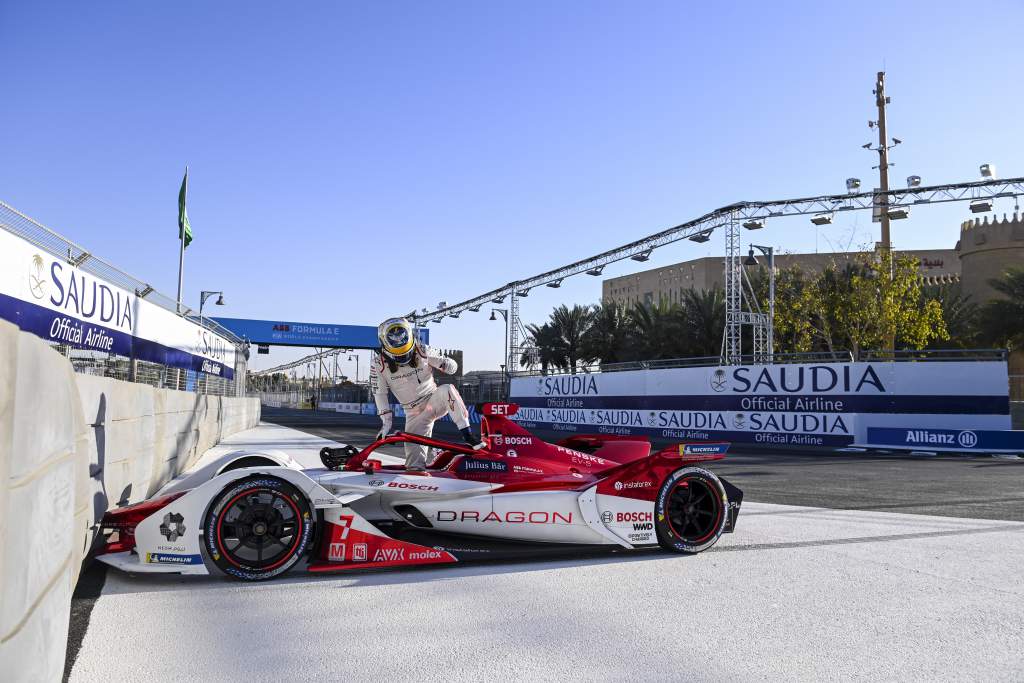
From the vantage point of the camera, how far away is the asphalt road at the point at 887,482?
7949mm

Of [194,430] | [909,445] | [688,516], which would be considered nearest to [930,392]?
[909,445]

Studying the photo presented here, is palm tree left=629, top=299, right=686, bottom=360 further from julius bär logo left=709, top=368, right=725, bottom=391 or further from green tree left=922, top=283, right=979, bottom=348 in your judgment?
julius bär logo left=709, top=368, right=725, bottom=391

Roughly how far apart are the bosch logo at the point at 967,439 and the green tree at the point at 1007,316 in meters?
16.9

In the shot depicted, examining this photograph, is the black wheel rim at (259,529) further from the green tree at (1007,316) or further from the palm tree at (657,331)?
the palm tree at (657,331)

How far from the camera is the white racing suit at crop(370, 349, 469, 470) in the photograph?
697 centimetres

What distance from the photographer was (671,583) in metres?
4.32

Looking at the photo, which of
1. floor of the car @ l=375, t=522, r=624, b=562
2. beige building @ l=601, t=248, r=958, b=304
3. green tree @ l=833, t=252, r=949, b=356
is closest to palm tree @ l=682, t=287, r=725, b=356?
beige building @ l=601, t=248, r=958, b=304

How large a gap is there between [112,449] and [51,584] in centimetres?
335

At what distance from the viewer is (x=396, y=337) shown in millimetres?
6703

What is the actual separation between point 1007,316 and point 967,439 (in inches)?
674

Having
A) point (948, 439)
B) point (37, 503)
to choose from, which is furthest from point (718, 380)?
point (37, 503)

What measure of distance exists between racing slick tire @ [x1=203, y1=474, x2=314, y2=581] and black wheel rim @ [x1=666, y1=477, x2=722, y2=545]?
8.82ft

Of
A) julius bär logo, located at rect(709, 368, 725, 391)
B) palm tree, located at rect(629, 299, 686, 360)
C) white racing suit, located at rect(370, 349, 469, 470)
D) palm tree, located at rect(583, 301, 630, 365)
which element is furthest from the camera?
palm tree, located at rect(583, 301, 630, 365)

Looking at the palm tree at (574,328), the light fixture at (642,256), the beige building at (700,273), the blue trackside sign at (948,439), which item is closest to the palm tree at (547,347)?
the palm tree at (574,328)
